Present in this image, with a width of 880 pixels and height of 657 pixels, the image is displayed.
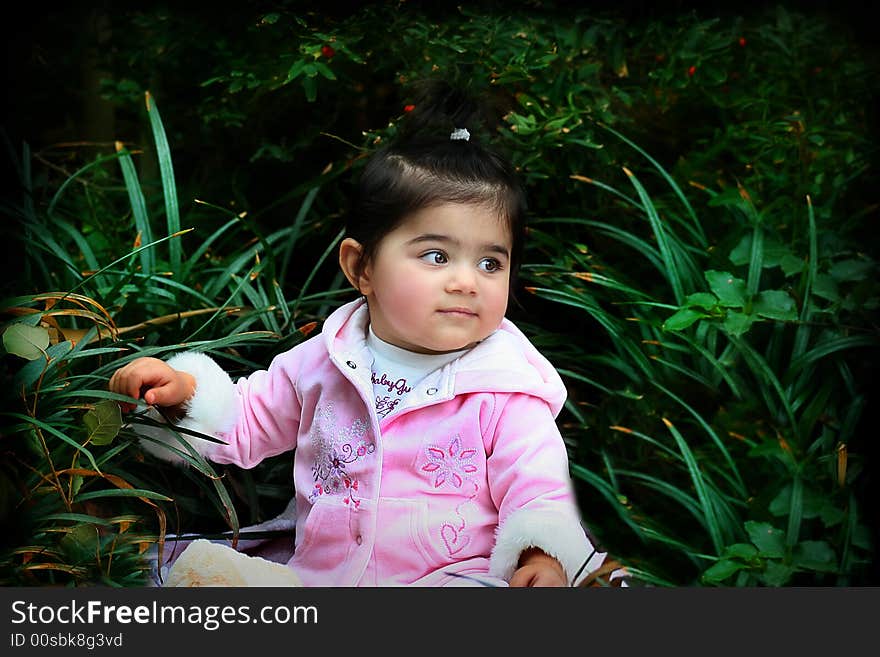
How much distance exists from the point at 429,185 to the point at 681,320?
1.58 ft

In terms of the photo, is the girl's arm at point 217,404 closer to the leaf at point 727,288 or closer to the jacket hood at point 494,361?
the jacket hood at point 494,361

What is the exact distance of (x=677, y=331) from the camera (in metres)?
1.54

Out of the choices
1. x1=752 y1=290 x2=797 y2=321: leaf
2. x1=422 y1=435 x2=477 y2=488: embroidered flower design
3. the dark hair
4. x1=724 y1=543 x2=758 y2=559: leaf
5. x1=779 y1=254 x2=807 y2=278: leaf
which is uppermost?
the dark hair

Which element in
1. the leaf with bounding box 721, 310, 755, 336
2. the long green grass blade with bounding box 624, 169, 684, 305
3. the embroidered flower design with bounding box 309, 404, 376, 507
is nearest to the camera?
the embroidered flower design with bounding box 309, 404, 376, 507

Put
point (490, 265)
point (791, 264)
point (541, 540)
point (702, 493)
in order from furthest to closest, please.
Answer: point (791, 264) < point (702, 493) < point (490, 265) < point (541, 540)

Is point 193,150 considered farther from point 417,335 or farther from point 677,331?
point 677,331

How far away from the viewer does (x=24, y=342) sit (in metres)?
1.36

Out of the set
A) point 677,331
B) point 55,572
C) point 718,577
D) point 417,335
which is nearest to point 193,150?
point 417,335

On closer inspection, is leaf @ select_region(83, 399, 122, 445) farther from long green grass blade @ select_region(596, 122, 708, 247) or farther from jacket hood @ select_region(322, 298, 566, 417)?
long green grass blade @ select_region(596, 122, 708, 247)

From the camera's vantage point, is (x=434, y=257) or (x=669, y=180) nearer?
(x=434, y=257)

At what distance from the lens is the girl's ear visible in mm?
1395

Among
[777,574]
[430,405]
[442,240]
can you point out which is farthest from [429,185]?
[777,574]

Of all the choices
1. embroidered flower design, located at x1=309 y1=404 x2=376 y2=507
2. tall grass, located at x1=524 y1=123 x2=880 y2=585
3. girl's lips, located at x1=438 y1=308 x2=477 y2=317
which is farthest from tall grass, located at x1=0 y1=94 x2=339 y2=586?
tall grass, located at x1=524 y1=123 x2=880 y2=585

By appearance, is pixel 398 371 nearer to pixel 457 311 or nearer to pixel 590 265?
pixel 457 311
